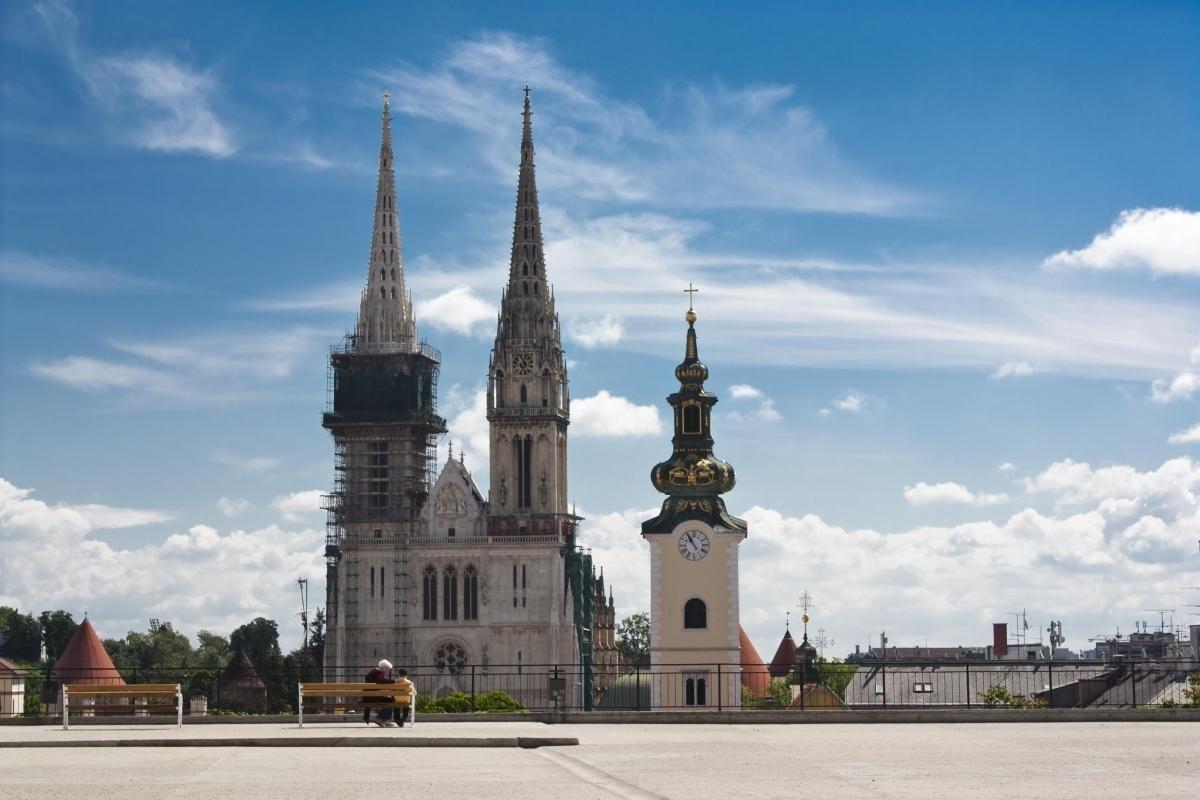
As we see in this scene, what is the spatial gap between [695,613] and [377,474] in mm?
41103

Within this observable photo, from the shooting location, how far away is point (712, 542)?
3127 inches

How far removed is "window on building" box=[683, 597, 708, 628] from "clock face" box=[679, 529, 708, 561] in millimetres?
1790

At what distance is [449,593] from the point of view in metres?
113

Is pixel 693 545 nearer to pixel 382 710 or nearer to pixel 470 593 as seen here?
pixel 470 593

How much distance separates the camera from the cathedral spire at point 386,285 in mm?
119250

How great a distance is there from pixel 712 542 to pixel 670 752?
183ft

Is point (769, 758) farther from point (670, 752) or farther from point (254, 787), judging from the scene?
point (254, 787)

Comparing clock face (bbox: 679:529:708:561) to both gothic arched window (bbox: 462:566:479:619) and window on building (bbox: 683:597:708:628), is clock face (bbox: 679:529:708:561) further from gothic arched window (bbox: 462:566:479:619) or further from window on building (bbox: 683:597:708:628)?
gothic arched window (bbox: 462:566:479:619)

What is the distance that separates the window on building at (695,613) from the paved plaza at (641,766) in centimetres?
5014

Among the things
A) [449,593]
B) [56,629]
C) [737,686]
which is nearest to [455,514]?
[449,593]

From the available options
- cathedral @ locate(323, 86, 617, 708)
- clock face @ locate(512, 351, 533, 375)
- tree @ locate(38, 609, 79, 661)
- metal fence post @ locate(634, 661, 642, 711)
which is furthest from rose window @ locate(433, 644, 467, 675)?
tree @ locate(38, 609, 79, 661)

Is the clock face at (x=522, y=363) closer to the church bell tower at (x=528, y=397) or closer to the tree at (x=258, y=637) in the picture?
the church bell tower at (x=528, y=397)

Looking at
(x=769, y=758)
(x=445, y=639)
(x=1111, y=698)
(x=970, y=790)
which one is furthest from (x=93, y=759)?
(x=445, y=639)

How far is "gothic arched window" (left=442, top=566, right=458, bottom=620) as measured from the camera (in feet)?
368
